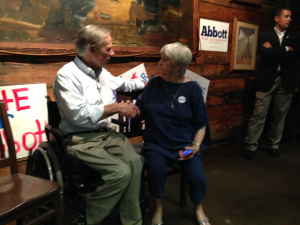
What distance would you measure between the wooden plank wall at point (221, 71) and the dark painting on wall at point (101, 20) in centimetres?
17

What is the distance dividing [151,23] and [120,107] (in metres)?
1.24

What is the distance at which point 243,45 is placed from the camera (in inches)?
137

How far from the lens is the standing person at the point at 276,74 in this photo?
303 centimetres

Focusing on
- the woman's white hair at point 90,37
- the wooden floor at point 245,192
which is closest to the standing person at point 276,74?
the wooden floor at point 245,192

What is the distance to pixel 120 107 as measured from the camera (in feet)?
5.35

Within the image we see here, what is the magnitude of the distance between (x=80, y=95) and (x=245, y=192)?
5.86 feet

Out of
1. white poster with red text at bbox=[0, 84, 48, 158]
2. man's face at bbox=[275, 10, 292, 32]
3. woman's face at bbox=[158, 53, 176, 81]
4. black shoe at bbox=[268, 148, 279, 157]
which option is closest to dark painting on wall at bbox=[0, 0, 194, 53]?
white poster with red text at bbox=[0, 84, 48, 158]

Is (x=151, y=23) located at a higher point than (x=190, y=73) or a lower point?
higher

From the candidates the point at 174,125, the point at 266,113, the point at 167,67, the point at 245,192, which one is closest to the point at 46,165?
the point at 174,125

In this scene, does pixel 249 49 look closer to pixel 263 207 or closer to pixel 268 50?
pixel 268 50

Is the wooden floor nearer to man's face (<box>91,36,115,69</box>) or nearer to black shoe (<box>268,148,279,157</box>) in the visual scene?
black shoe (<box>268,148,279,157</box>)

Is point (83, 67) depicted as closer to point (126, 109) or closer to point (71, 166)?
point (126, 109)

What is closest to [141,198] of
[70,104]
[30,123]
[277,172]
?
[70,104]

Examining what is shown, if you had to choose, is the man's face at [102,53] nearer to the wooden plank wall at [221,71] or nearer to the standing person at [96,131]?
the standing person at [96,131]
